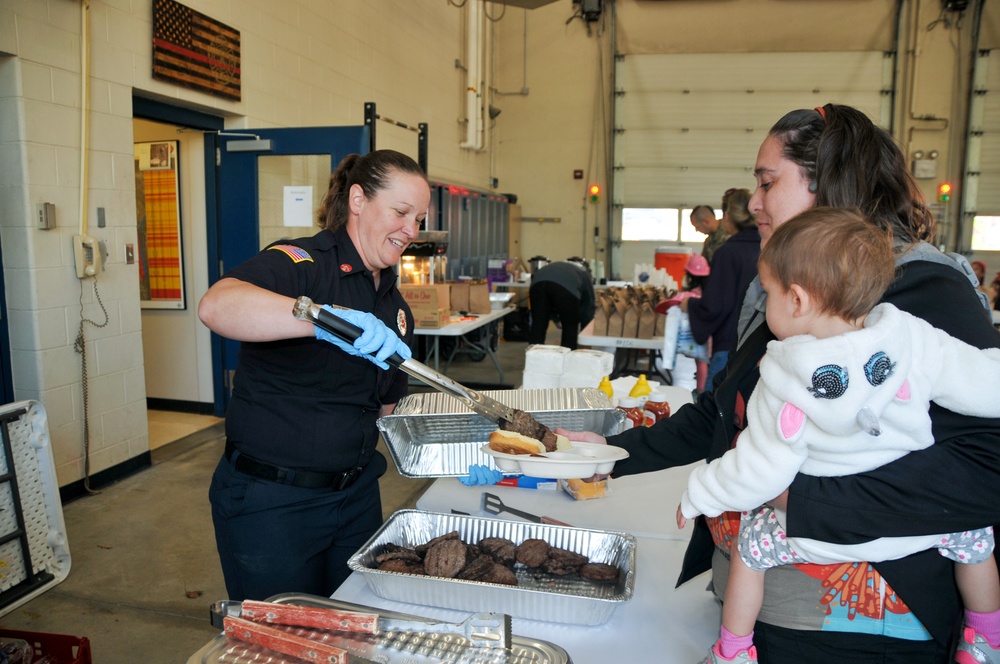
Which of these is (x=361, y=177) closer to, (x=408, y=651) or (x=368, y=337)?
(x=368, y=337)

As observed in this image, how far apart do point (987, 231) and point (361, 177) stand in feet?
39.7

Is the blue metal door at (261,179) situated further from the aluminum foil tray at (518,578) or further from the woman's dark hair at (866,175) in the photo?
the woman's dark hair at (866,175)

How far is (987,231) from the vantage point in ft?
35.8

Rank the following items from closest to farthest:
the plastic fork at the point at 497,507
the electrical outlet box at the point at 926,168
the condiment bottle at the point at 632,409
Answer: the plastic fork at the point at 497,507, the condiment bottle at the point at 632,409, the electrical outlet box at the point at 926,168

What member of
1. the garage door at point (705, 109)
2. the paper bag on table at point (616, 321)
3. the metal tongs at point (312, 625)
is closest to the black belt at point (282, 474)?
the metal tongs at point (312, 625)

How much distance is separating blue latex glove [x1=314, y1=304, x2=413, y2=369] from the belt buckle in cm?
47

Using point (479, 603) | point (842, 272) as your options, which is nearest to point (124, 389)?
point (479, 603)

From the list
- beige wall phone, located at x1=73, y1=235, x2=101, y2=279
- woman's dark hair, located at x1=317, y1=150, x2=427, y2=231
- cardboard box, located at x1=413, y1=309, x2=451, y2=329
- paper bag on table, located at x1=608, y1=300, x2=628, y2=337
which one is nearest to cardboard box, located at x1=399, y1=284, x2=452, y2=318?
cardboard box, located at x1=413, y1=309, x2=451, y2=329

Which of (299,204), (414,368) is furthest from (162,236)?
(414,368)

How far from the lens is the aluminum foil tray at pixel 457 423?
1771 mm

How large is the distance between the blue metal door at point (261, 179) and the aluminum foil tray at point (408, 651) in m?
4.31

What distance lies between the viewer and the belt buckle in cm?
179

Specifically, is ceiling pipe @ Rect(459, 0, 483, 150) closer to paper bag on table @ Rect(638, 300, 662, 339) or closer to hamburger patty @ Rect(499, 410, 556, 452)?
paper bag on table @ Rect(638, 300, 662, 339)

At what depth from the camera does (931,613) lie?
3.69ft
